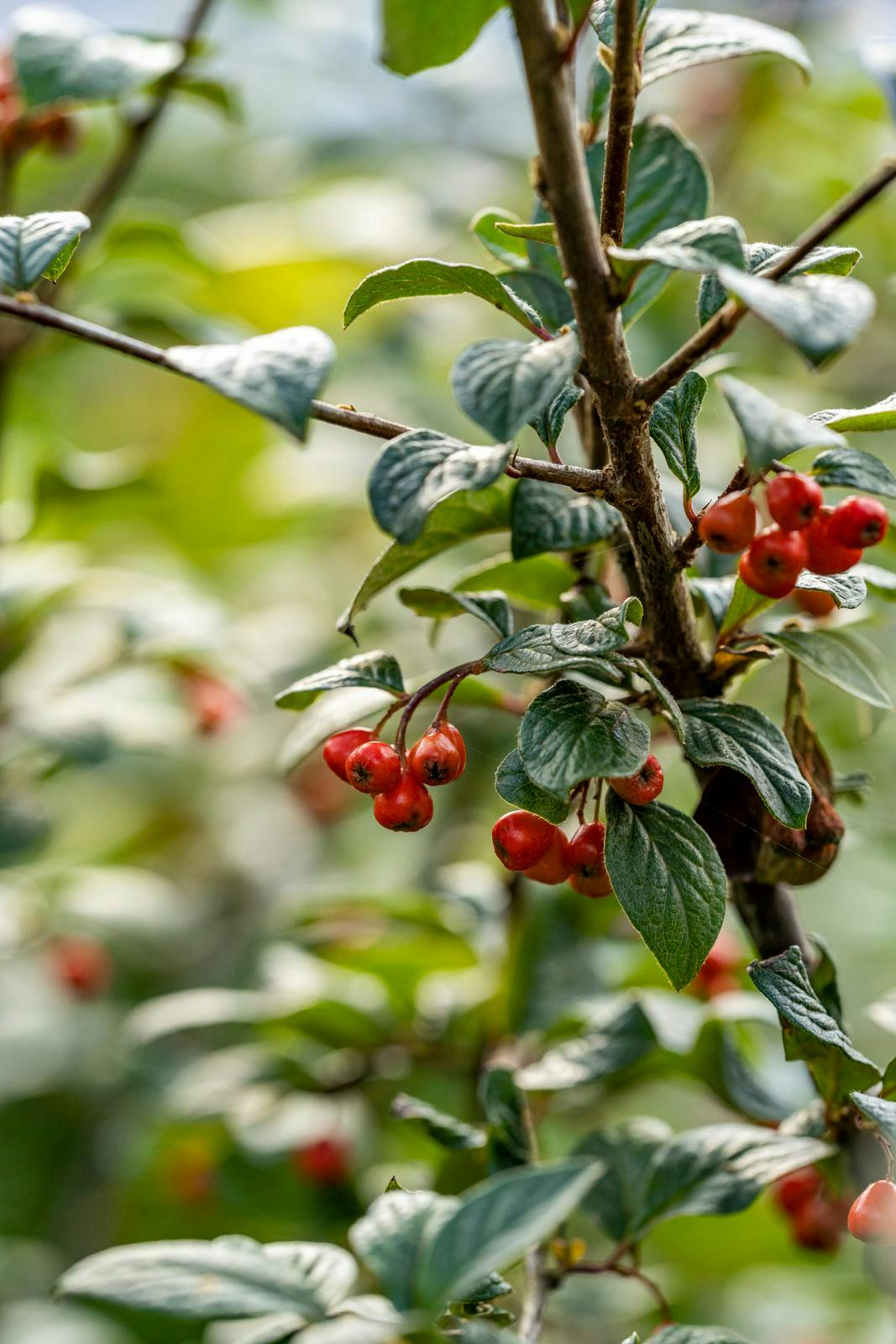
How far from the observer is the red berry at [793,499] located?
44 centimetres

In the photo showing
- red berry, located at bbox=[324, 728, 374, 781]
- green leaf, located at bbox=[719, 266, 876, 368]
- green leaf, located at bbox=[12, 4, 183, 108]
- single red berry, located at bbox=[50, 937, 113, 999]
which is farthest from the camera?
single red berry, located at bbox=[50, 937, 113, 999]

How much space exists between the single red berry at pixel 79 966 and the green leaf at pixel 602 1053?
0.88m

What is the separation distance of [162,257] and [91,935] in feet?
2.94

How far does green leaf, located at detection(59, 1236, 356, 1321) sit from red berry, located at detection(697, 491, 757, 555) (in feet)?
1.16

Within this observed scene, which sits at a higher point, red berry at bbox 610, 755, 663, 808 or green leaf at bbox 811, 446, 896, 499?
green leaf at bbox 811, 446, 896, 499

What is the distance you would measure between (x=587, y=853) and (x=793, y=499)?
19 centimetres

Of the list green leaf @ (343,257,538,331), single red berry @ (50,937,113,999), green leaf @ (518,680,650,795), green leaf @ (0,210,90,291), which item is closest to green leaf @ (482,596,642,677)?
green leaf @ (518,680,650,795)

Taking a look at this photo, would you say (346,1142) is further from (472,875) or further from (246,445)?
(246,445)

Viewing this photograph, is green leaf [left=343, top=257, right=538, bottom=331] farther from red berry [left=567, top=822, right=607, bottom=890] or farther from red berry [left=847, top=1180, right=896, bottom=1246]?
red berry [left=847, top=1180, right=896, bottom=1246]

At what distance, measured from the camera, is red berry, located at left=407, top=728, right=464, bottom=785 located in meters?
0.52

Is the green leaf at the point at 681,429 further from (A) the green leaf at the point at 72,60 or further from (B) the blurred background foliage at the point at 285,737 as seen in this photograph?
(A) the green leaf at the point at 72,60

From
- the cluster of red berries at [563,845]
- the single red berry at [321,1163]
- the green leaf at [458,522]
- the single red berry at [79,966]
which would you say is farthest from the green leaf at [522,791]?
the single red berry at [79,966]

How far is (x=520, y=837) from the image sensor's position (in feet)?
1.70

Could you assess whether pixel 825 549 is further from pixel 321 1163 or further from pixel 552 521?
pixel 321 1163
